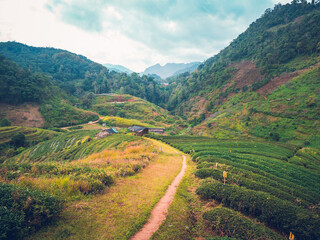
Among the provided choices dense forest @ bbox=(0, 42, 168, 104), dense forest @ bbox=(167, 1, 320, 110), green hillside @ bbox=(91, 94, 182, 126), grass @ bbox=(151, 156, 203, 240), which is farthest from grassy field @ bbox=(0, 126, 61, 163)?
dense forest @ bbox=(167, 1, 320, 110)

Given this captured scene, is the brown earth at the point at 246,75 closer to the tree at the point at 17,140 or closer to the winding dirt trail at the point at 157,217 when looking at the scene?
the winding dirt trail at the point at 157,217

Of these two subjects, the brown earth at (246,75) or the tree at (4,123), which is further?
the brown earth at (246,75)

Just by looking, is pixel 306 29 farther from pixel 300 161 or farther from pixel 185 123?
pixel 300 161

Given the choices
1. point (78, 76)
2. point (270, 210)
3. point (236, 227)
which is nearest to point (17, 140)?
point (236, 227)

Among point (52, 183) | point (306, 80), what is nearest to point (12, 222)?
point (52, 183)

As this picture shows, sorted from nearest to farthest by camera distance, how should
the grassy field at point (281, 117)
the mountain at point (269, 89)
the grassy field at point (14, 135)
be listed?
the grassy field at point (281, 117) → the grassy field at point (14, 135) → the mountain at point (269, 89)

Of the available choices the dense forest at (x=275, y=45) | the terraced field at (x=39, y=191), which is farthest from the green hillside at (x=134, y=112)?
the terraced field at (x=39, y=191)

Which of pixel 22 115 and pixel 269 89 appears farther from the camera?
pixel 22 115

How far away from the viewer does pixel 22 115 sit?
64.9 meters

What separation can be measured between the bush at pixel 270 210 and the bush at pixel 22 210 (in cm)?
784

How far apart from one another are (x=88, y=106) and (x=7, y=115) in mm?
43576

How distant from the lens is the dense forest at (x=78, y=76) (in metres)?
136

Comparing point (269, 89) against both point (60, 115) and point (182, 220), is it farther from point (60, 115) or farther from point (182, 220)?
A: point (60, 115)

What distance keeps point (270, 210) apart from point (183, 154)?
800 inches
